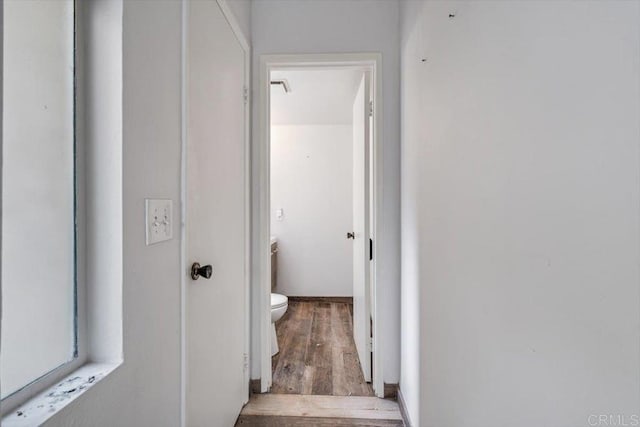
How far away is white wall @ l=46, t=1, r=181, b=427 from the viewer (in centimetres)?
68

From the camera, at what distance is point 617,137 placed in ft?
1.50

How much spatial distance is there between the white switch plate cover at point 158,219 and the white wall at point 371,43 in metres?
1.04

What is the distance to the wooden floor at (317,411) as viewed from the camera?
1.56 m

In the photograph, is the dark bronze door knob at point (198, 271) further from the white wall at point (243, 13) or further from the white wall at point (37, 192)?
the white wall at point (243, 13)

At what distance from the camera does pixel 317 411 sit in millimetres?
1639

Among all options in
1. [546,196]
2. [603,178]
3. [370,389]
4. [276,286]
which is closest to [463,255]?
[546,196]

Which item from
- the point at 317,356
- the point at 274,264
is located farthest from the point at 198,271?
the point at 274,264

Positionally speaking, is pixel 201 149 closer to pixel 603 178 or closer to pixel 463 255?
pixel 463 255

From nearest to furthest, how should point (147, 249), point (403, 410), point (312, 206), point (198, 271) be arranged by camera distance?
point (147, 249), point (198, 271), point (403, 410), point (312, 206)

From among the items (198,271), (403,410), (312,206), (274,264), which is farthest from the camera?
(312,206)

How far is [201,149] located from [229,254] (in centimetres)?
54

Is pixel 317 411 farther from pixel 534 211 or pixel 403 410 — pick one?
pixel 534 211

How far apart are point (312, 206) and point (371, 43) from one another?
7.22 ft

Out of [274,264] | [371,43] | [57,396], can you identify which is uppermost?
[371,43]
